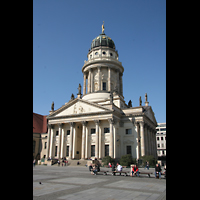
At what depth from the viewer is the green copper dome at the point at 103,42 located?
2537 inches

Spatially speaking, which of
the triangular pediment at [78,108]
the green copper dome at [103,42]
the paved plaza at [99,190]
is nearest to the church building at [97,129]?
the triangular pediment at [78,108]

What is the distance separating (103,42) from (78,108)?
90.9ft

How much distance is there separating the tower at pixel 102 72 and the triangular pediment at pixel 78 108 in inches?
309

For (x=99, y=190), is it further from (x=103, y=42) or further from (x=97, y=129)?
(x=103, y=42)

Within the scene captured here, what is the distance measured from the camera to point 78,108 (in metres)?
48.0

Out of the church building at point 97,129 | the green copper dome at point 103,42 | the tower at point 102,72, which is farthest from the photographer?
the green copper dome at point 103,42

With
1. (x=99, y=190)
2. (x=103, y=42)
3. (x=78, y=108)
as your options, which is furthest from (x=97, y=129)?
(x=103, y=42)

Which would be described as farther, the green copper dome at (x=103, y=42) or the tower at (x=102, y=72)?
the green copper dome at (x=103, y=42)

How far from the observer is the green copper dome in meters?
64.4

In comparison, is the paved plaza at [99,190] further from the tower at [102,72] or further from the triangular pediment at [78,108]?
the tower at [102,72]

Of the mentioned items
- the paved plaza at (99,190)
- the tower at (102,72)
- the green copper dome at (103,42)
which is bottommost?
the paved plaza at (99,190)
